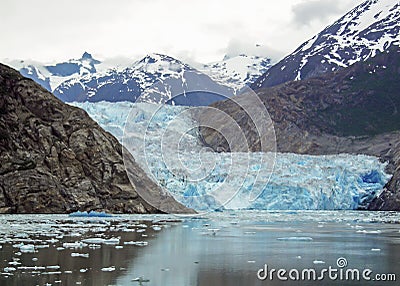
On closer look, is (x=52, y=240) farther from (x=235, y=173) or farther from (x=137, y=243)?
(x=235, y=173)

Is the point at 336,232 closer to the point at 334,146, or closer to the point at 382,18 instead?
the point at 334,146

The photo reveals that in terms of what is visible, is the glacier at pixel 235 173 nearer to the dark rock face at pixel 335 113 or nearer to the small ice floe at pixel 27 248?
the dark rock face at pixel 335 113

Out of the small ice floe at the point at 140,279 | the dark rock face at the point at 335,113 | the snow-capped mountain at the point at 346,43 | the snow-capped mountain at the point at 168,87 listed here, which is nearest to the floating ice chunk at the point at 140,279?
the small ice floe at the point at 140,279

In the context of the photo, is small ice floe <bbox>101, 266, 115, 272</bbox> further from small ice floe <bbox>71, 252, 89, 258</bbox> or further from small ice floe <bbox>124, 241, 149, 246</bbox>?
small ice floe <bbox>124, 241, 149, 246</bbox>

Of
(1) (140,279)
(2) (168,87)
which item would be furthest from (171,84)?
(1) (140,279)

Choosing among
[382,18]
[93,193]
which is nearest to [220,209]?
[93,193]
